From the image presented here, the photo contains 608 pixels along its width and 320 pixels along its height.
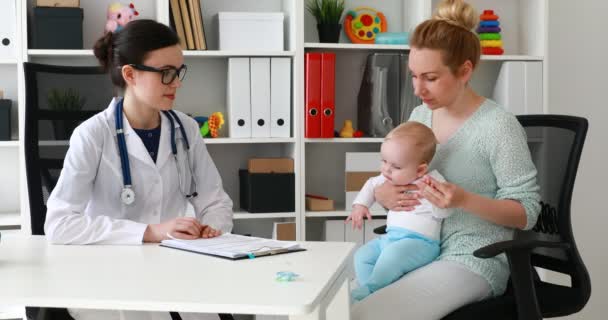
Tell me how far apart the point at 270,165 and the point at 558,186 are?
1.55 meters

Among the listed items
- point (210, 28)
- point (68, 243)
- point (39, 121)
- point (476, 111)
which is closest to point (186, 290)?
point (68, 243)

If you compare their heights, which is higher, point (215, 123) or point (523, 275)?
point (215, 123)

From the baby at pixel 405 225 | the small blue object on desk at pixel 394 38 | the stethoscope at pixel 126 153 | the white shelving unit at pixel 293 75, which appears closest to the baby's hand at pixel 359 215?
the baby at pixel 405 225

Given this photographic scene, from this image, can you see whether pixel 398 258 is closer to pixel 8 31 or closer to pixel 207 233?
pixel 207 233

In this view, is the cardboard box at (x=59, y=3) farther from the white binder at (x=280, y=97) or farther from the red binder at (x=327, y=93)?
the red binder at (x=327, y=93)

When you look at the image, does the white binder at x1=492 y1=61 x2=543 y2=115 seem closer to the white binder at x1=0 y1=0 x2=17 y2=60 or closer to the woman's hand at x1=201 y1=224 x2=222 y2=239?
the woman's hand at x1=201 y1=224 x2=222 y2=239

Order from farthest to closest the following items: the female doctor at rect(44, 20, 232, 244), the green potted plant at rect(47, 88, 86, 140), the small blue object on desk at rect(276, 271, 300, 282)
Result: the green potted plant at rect(47, 88, 86, 140)
the female doctor at rect(44, 20, 232, 244)
the small blue object on desk at rect(276, 271, 300, 282)

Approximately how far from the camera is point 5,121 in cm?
338

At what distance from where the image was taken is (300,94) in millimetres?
3484

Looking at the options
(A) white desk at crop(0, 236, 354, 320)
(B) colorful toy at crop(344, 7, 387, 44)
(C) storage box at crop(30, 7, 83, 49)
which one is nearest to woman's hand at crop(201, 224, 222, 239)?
(A) white desk at crop(0, 236, 354, 320)

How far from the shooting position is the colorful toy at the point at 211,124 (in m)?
3.54

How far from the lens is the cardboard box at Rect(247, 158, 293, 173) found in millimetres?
3531

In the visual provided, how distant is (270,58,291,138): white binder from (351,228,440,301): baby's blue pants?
1503 millimetres

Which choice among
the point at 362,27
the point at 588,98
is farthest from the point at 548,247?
the point at 588,98
